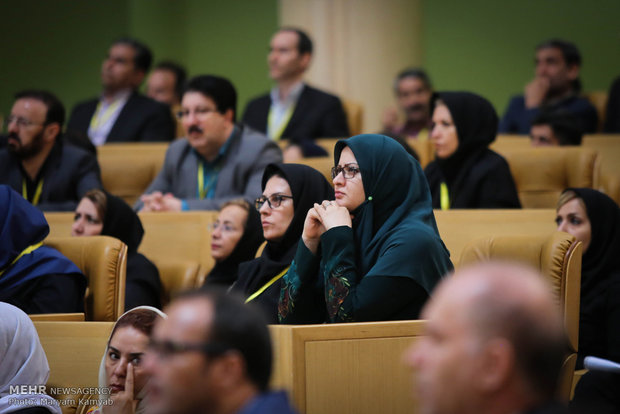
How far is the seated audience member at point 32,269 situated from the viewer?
11.0 ft

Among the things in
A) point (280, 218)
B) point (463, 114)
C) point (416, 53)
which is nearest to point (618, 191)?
point (463, 114)

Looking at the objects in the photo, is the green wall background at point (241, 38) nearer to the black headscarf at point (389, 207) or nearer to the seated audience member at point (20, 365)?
the black headscarf at point (389, 207)

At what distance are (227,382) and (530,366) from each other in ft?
1.66

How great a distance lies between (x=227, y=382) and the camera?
59.4 inches

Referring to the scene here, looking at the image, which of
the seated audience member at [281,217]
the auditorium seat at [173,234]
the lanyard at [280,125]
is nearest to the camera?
the seated audience member at [281,217]

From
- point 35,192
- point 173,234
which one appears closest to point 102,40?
point 35,192

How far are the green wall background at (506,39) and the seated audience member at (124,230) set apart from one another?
16.8 feet

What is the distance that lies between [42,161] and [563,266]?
9.83 ft

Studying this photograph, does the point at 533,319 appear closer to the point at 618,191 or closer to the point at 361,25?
the point at 618,191

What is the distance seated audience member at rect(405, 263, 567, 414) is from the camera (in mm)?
1363

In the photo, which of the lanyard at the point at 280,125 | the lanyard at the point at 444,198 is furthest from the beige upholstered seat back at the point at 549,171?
the lanyard at the point at 280,125

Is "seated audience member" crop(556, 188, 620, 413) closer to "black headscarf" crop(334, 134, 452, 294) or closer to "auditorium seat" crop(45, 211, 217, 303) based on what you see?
"black headscarf" crop(334, 134, 452, 294)

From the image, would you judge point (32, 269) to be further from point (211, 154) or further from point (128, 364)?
point (211, 154)

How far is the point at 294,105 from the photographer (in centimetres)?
609
